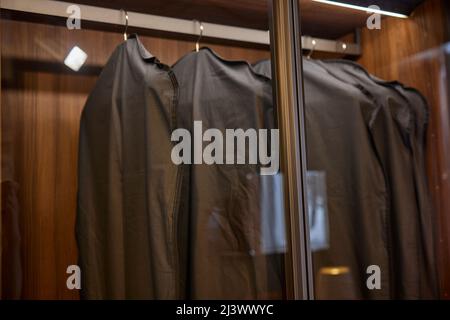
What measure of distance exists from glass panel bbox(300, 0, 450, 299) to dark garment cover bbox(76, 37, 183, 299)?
14.4 inches

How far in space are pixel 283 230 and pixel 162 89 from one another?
0.44m

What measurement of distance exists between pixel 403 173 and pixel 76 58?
88 centimetres

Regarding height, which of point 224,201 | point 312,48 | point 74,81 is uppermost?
point 312,48

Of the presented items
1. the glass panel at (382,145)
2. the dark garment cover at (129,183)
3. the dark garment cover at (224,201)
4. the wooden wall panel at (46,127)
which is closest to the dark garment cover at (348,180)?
the glass panel at (382,145)

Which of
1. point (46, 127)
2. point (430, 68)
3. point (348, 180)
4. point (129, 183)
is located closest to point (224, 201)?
point (129, 183)

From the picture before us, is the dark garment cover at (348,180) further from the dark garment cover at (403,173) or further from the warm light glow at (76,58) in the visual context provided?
the warm light glow at (76,58)

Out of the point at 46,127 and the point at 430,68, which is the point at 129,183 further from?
the point at 430,68

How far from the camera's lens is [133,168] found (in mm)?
1155

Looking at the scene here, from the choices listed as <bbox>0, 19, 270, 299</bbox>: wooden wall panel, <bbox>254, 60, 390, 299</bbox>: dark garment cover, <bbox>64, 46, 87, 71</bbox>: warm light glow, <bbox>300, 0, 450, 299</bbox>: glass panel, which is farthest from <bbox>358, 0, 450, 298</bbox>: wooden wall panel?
<bbox>64, 46, 87, 71</bbox>: warm light glow

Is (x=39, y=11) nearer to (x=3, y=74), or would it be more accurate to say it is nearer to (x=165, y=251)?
(x=3, y=74)

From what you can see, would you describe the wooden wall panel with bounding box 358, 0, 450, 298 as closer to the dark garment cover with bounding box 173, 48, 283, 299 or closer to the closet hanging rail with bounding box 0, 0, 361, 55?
the closet hanging rail with bounding box 0, 0, 361, 55

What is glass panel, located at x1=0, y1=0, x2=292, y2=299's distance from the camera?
3.71ft

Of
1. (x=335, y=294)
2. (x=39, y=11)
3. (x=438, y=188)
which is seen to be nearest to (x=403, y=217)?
(x=438, y=188)

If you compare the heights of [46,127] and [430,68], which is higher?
[430,68]
